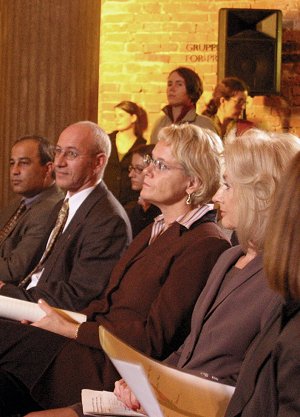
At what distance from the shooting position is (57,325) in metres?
3.20

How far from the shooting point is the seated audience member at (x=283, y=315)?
1.67 m

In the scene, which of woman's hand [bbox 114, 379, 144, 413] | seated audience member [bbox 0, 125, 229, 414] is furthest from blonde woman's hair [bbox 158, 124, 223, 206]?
woman's hand [bbox 114, 379, 144, 413]

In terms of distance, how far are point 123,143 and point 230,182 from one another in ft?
13.1

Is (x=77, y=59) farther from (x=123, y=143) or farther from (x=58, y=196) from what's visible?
(x=123, y=143)

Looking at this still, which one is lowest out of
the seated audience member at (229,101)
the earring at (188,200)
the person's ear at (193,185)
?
the earring at (188,200)

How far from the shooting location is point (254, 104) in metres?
7.81

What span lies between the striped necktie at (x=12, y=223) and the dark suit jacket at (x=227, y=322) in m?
2.14

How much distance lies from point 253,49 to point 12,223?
3262mm

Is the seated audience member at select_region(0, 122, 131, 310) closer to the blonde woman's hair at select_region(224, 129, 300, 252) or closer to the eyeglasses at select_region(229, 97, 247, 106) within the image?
the blonde woman's hair at select_region(224, 129, 300, 252)

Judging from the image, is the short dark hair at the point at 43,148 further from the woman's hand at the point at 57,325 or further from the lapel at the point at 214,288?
the lapel at the point at 214,288

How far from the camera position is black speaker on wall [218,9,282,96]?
7.25 metres

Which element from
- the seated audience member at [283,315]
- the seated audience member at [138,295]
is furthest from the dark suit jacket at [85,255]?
the seated audience member at [283,315]

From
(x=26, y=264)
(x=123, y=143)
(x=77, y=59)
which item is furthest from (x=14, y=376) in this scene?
(x=123, y=143)

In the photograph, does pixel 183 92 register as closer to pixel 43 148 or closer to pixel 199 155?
pixel 43 148
